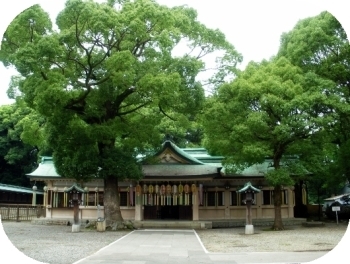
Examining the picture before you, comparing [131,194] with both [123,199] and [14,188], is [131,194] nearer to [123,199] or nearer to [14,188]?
[123,199]

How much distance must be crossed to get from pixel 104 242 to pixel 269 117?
875 cm

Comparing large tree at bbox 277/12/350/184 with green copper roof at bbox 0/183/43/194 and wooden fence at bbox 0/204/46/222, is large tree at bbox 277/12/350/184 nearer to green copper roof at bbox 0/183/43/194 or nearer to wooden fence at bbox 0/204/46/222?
green copper roof at bbox 0/183/43/194

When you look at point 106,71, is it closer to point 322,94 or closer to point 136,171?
point 136,171

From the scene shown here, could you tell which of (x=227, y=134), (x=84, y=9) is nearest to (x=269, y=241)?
(x=227, y=134)

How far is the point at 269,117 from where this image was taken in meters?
18.5

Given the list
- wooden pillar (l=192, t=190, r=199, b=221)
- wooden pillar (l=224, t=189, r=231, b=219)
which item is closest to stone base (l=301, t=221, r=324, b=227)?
wooden pillar (l=224, t=189, r=231, b=219)

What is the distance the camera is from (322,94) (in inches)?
687

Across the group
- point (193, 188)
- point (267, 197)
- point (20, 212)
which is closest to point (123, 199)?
point (193, 188)

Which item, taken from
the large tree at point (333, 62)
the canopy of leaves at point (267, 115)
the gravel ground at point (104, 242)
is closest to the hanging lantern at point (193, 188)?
the canopy of leaves at point (267, 115)

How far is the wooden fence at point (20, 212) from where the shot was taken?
929 inches

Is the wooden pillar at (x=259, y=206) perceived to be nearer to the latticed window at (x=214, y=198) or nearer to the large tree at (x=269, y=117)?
the latticed window at (x=214, y=198)

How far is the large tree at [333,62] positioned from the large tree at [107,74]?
9.84 feet

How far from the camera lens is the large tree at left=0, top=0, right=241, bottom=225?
1627cm

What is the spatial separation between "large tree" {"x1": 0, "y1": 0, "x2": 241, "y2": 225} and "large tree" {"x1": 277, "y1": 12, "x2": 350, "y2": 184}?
2999 millimetres
